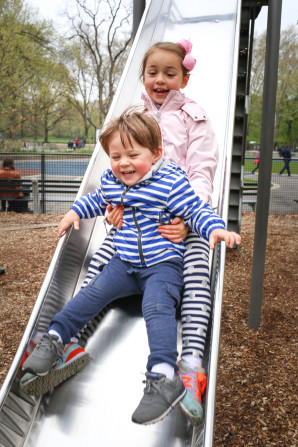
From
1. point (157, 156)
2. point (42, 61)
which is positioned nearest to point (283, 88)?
point (42, 61)

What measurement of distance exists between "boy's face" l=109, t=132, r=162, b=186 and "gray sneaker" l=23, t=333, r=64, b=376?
2.61 feet

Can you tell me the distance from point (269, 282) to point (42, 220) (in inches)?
197

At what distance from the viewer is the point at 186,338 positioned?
74.9 inches

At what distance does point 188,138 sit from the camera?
2740 mm

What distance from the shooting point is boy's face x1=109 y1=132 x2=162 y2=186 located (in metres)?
2.03

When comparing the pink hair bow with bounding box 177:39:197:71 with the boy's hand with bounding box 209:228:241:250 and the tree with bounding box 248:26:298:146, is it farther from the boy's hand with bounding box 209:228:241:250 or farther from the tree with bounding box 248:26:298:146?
the tree with bounding box 248:26:298:146

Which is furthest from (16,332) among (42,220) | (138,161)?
(42,220)

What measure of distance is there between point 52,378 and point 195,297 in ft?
2.28

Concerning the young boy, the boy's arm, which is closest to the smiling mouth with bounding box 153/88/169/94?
the young boy

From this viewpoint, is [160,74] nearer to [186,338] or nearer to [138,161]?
[138,161]

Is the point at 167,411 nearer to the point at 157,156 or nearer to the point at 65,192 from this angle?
the point at 157,156

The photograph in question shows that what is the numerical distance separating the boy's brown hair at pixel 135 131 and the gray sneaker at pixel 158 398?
3.36 feet

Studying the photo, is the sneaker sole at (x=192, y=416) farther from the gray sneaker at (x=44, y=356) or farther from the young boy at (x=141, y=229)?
the gray sneaker at (x=44, y=356)

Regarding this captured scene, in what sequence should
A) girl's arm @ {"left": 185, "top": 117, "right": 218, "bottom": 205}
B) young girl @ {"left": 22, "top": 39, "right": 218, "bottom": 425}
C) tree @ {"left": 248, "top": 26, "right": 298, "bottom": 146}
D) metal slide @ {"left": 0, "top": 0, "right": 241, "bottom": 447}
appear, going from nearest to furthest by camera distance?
metal slide @ {"left": 0, "top": 0, "right": 241, "bottom": 447} → young girl @ {"left": 22, "top": 39, "right": 218, "bottom": 425} → girl's arm @ {"left": 185, "top": 117, "right": 218, "bottom": 205} → tree @ {"left": 248, "top": 26, "right": 298, "bottom": 146}
